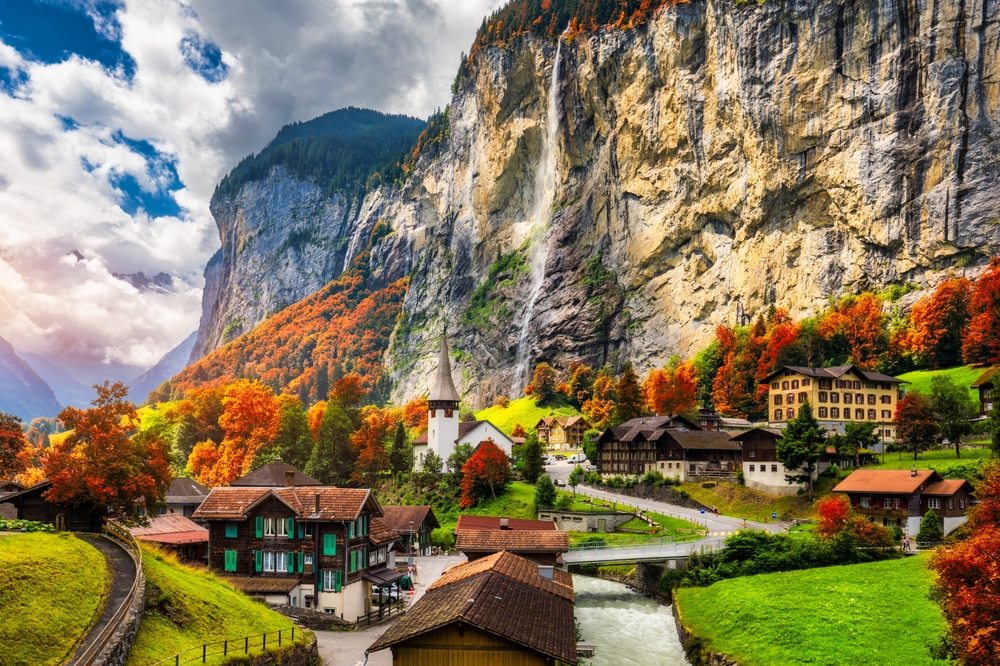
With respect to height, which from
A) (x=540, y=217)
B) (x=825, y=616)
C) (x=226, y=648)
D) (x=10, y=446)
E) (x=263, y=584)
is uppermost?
(x=540, y=217)

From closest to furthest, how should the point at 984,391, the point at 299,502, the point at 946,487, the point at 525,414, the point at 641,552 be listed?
the point at 299,502, the point at 946,487, the point at 641,552, the point at 984,391, the point at 525,414

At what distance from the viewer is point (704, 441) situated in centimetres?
7469

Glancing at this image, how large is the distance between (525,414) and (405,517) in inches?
2696

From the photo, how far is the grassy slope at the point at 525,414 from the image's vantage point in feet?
416

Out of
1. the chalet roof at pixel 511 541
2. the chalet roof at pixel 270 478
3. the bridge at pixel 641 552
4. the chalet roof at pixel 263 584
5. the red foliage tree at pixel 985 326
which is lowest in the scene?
the chalet roof at pixel 263 584

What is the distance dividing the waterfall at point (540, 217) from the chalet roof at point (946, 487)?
4088 inches

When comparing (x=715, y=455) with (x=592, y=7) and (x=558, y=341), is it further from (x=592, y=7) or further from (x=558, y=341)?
(x=592, y=7)

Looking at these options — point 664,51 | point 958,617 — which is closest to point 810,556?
point 958,617

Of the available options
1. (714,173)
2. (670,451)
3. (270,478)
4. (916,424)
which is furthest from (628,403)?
(270,478)

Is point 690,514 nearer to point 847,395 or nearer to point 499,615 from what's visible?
point 847,395

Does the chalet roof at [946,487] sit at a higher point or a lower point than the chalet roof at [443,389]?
lower

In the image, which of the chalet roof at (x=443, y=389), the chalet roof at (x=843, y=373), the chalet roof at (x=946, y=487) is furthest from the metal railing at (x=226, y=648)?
the chalet roof at (x=843, y=373)

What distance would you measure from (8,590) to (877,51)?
11199 centimetres

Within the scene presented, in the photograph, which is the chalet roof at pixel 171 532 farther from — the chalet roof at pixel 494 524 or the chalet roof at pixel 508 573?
the chalet roof at pixel 508 573
